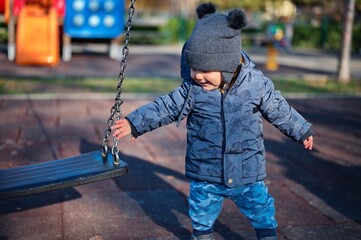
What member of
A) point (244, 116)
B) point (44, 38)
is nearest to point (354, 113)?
point (244, 116)

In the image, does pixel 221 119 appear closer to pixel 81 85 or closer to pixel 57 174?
pixel 57 174

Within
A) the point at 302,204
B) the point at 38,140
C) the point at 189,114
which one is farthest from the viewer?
the point at 38,140

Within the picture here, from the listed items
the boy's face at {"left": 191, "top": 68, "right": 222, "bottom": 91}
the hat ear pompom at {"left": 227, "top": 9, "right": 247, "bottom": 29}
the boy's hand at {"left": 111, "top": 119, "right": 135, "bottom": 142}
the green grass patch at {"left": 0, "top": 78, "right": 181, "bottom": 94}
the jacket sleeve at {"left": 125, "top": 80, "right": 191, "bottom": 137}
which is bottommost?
the green grass patch at {"left": 0, "top": 78, "right": 181, "bottom": 94}

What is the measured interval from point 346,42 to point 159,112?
27.9 feet

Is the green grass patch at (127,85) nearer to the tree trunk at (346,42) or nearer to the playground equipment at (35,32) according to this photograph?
the tree trunk at (346,42)

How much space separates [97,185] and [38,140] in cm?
147

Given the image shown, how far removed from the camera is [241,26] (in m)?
2.52

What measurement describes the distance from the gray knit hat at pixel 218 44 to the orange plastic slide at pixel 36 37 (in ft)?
30.5

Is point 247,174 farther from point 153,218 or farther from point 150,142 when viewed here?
point 150,142

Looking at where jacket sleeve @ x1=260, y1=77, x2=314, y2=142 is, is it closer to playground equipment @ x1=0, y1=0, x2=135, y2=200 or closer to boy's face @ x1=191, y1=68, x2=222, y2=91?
boy's face @ x1=191, y1=68, x2=222, y2=91

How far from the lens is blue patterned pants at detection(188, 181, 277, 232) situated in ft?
8.74

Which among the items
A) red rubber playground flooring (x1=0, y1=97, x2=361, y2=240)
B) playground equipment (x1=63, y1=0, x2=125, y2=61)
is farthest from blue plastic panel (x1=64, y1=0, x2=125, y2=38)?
red rubber playground flooring (x1=0, y1=97, x2=361, y2=240)

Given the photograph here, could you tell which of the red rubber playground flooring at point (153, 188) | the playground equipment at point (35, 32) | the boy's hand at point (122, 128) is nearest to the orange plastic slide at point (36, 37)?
the playground equipment at point (35, 32)

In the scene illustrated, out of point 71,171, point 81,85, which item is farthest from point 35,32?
point 71,171
